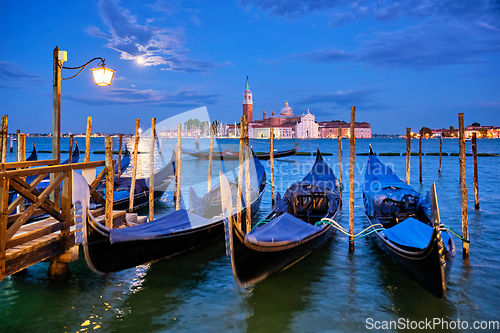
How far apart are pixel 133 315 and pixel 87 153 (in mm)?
2509

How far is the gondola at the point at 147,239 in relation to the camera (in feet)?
9.06

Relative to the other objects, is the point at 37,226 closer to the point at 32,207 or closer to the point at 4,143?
the point at 32,207

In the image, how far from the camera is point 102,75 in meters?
3.32

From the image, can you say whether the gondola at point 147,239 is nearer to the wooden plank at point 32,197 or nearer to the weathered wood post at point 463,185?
the wooden plank at point 32,197

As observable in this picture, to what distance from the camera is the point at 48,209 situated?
2.81m

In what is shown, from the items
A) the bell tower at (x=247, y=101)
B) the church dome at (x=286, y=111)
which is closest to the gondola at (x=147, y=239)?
the bell tower at (x=247, y=101)

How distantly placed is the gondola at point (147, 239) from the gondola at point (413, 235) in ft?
6.90

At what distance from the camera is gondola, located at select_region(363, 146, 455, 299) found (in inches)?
99.0

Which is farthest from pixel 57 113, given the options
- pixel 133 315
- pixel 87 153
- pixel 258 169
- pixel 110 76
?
pixel 258 169

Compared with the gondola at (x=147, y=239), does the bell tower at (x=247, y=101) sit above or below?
above

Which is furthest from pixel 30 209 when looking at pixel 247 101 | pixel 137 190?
pixel 247 101

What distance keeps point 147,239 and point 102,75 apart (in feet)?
5.70

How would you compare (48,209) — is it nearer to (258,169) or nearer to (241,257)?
(241,257)

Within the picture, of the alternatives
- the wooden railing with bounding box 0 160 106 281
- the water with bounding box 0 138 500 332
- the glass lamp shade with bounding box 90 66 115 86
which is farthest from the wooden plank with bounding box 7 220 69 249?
the glass lamp shade with bounding box 90 66 115 86
